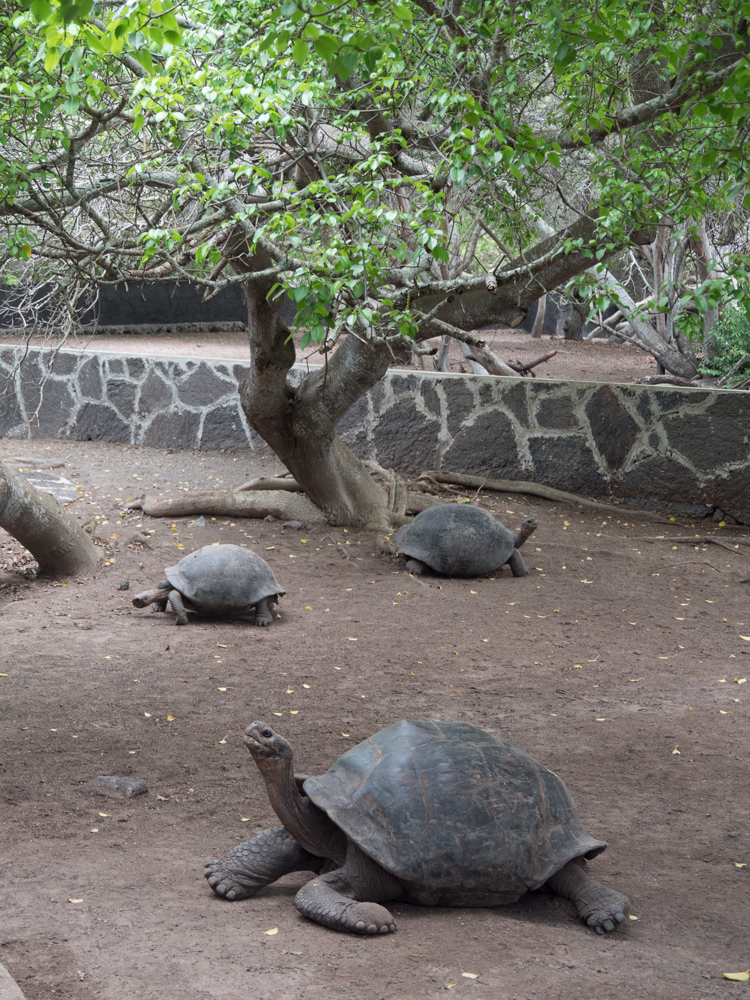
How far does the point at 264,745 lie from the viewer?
2.79 meters

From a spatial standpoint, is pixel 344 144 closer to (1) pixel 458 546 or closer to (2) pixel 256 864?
(1) pixel 458 546

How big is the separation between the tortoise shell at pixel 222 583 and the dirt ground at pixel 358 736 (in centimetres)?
18

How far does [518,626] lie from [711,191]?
479 cm

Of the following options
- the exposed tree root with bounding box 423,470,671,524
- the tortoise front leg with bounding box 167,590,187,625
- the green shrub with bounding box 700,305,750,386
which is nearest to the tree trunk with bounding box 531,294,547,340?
the green shrub with bounding box 700,305,750,386

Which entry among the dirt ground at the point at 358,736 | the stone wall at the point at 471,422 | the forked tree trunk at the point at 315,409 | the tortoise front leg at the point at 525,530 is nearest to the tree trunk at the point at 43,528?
the dirt ground at the point at 358,736

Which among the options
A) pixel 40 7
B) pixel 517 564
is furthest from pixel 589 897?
pixel 517 564

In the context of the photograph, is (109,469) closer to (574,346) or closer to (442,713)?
(442,713)

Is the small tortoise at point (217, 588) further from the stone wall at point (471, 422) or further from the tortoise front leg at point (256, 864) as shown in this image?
the stone wall at point (471, 422)

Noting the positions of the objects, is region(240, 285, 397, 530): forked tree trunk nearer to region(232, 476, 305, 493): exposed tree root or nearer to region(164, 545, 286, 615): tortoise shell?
region(232, 476, 305, 493): exposed tree root

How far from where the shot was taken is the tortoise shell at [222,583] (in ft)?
19.0

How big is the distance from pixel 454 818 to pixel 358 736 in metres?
1.46

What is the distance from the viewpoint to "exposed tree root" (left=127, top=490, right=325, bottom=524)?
315 inches

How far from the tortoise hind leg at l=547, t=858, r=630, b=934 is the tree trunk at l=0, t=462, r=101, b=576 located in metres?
4.46

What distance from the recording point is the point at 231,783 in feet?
12.4
